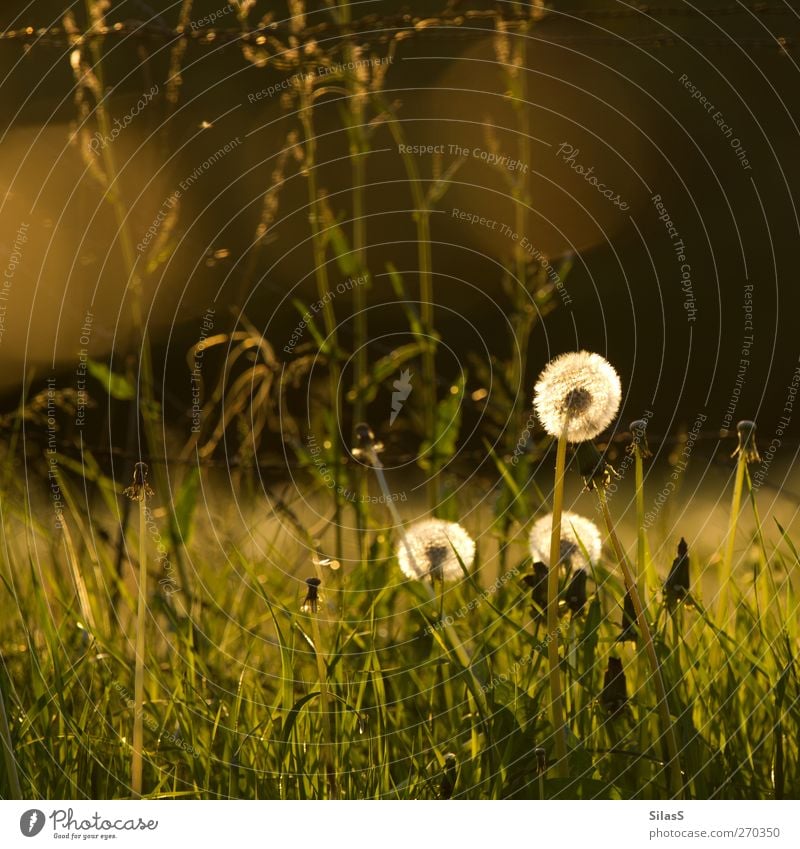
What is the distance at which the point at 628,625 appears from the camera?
37.0 inches

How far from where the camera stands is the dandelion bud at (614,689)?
37.7 inches

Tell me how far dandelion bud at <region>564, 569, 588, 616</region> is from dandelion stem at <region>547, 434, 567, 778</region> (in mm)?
44

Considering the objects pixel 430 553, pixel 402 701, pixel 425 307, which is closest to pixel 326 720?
pixel 402 701

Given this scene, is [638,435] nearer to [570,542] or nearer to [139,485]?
[570,542]

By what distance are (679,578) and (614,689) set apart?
0.45ft

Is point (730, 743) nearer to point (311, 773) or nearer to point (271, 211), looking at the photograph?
point (311, 773)

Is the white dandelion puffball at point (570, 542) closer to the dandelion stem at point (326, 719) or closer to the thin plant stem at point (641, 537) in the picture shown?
the thin plant stem at point (641, 537)

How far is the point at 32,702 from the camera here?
3.43ft

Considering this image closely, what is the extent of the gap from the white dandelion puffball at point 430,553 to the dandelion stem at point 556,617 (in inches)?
5.9

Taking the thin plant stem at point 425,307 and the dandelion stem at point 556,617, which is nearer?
the dandelion stem at point 556,617

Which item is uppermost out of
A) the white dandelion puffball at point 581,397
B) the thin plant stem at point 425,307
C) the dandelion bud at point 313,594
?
the thin plant stem at point 425,307

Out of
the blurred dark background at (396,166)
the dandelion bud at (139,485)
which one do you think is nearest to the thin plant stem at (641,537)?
the blurred dark background at (396,166)

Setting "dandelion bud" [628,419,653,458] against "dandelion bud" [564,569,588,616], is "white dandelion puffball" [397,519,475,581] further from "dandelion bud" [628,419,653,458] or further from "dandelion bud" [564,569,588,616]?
"dandelion bud" [628,419,653,458]
